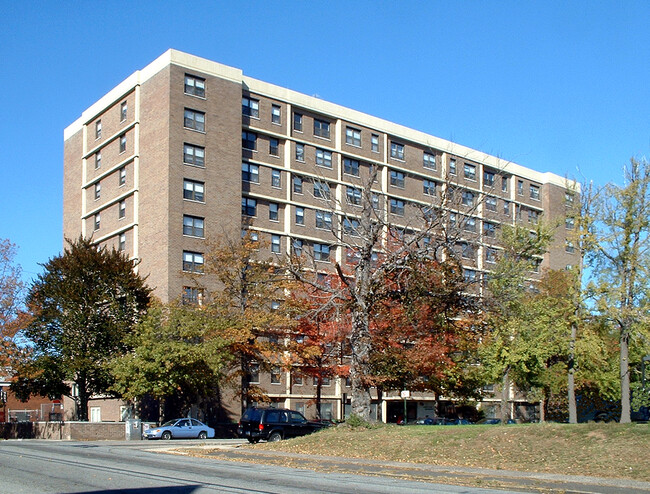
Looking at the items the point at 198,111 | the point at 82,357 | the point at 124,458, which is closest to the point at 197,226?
the point at 198,111

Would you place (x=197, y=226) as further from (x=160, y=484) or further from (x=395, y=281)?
(x=160, y=484)

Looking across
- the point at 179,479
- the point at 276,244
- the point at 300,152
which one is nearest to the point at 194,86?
the point at 300,152

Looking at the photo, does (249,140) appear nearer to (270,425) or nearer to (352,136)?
(352,136)

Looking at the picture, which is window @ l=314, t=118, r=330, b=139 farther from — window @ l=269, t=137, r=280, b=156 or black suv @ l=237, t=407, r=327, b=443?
black suv @ l=237, t=407, r=327, b=443

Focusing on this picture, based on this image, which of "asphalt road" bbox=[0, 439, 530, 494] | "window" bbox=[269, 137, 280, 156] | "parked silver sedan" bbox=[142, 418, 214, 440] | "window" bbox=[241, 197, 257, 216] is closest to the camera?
"asphalt road" bbox=[0, 439, 530, 494]

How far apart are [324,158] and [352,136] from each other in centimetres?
417

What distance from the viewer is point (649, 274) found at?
98.9 feet

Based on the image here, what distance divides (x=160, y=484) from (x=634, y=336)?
21.6 meters

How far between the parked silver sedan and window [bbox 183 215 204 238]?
15453mm

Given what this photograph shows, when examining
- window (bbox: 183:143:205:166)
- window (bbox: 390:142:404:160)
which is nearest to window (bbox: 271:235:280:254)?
window (bbox: 183:143:205:166)

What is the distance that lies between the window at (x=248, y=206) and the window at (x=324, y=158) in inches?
307

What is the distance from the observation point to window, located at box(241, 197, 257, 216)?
6094cm

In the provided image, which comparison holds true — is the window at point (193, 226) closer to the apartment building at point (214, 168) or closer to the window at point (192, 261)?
the apartment building at point (214, 168)

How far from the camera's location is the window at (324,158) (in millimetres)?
66375
